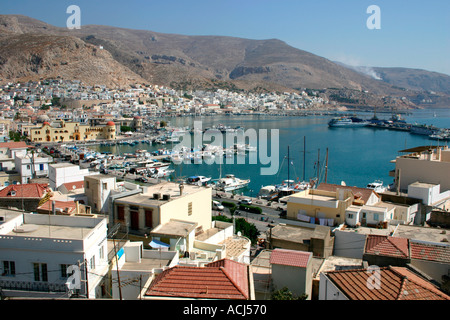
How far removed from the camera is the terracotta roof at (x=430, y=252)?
3287 millimetres

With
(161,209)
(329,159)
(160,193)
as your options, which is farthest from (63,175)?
(329,159)

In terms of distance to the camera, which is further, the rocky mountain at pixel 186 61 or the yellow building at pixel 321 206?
the rocky mountain at pixel 186 61

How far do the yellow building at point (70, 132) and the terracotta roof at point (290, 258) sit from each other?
20222mm

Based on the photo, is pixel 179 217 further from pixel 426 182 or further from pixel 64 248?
pixel 426 182

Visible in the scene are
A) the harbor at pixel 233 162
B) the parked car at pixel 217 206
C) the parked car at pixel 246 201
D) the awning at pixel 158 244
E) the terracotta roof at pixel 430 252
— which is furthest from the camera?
the harbor at pixel 233 162

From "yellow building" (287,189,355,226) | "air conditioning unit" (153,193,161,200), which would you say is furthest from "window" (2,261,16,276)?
"yellow building" (287,189,355,226)

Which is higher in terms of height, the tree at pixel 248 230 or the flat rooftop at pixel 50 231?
the flat rooftop at pixel 50 231

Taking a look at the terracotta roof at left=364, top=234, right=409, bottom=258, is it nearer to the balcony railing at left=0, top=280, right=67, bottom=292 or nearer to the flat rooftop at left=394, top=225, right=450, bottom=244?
the flat rooftop at left=394, top=225, right=450, bottom=244

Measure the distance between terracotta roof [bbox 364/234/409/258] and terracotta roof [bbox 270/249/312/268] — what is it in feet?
2.96

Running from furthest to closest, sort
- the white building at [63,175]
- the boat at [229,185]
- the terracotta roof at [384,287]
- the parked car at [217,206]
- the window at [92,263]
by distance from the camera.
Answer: the boat at [229,185]
the parked car at [217,206]
the white building at [63,175]
the window at [92,263]
the terracotta roof at [384,287]

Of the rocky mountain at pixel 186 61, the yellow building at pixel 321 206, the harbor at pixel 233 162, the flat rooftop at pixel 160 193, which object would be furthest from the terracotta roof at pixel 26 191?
the rocky mountain at pixel 186 61

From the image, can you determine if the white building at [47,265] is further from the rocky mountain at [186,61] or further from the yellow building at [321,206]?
the rocky mountain at [186,61]

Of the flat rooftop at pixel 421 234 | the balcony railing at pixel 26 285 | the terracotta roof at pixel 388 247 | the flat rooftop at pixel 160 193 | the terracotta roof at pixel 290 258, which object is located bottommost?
the flat rooftop at pixel 421 234

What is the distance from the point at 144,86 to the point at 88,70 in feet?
24.8
